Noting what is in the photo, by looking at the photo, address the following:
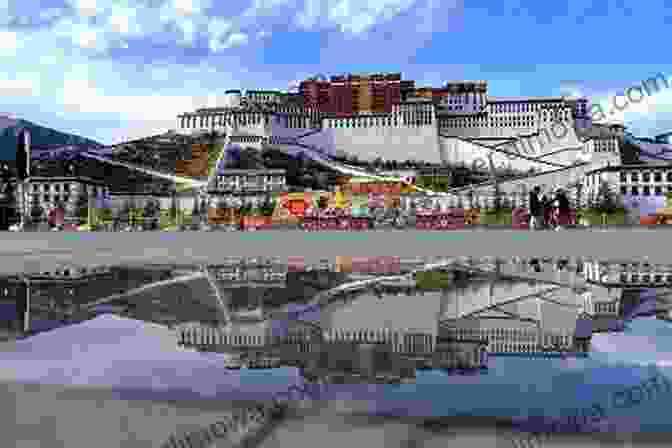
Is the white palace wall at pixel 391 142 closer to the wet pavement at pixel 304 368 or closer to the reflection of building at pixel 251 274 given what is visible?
the reflection of building at pixel 251 274

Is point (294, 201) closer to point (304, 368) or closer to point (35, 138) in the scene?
point (35, 138)

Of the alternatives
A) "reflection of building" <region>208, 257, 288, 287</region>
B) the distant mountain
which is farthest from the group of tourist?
the distant mountain

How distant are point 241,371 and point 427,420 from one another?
1.38ft

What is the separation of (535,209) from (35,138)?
5772cm

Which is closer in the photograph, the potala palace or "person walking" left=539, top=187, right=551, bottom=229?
"person walking" left=539, top=187, right=551, bottom=229

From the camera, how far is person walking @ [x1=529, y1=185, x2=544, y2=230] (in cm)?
1534

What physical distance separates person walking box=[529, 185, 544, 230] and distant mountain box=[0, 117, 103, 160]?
50766 millimetres

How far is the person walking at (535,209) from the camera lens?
15344 mm

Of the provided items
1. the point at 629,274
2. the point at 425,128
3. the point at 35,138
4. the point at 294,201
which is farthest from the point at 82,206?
the point at 629,274

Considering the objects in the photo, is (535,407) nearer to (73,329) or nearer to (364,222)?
(73,329)

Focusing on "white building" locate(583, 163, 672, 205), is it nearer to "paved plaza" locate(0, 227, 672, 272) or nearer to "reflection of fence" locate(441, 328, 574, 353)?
"paved plaza" locate(0, 227, 672, 272)

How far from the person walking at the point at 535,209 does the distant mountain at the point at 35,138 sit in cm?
5077

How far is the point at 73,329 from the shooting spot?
→ 174cm

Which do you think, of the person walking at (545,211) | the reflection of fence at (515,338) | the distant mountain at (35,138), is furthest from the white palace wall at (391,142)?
the reflection of fence at (515,338)
